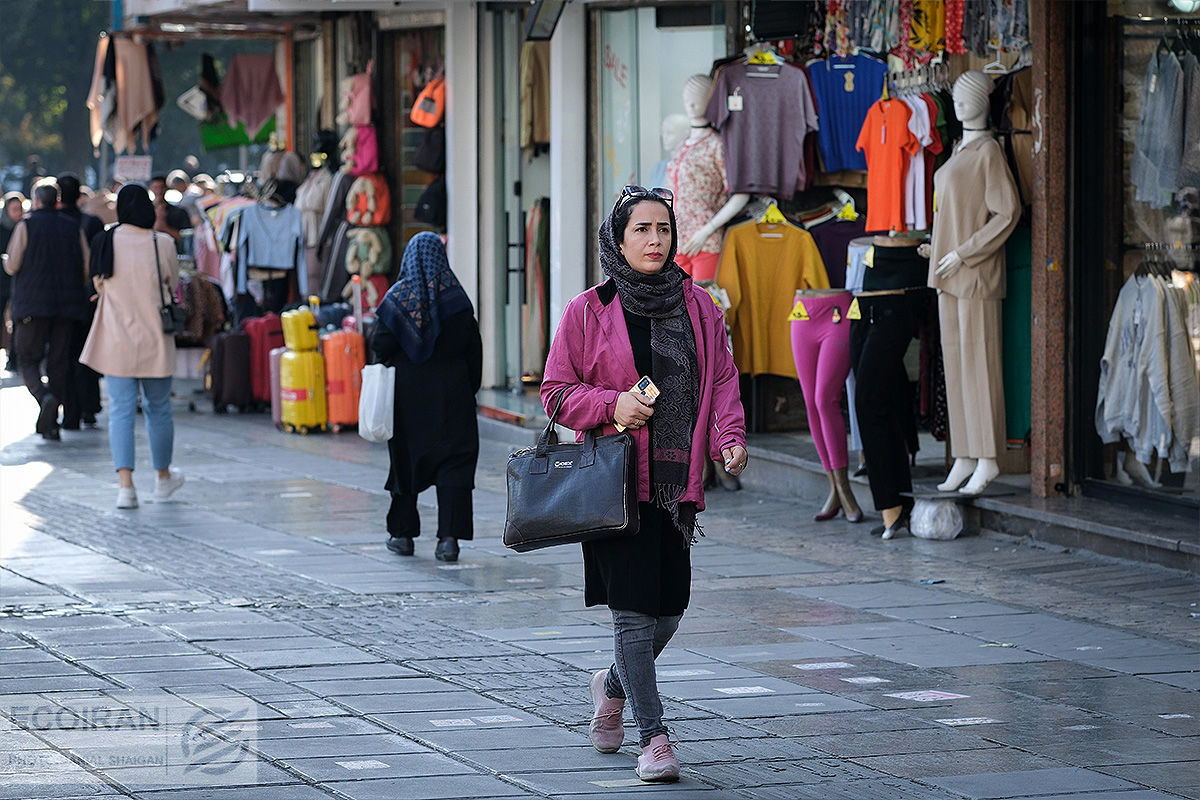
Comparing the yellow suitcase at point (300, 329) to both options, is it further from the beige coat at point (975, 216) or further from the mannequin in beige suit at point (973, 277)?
the beige coat at point (975, 216)

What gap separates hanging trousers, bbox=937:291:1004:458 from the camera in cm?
1034

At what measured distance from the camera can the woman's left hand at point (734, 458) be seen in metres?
5.72

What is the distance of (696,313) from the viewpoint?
5949mm

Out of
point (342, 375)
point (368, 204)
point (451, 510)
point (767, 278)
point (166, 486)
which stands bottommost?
point (166, 486)

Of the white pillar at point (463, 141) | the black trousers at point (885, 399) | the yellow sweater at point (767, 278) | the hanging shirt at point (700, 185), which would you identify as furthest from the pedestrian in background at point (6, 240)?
the black trousers at point (885, 399)

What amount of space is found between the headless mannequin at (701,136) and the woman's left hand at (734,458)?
256 inches

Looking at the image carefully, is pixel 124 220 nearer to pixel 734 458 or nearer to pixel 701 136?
pixel 701 136

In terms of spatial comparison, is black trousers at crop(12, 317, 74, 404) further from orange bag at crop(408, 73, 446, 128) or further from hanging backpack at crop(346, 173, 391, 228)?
orange bag at crop(408, 73, 446, 128)

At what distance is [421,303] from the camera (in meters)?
9.60

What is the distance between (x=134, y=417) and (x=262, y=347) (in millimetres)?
5299

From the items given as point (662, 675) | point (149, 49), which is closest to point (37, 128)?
point (149, 49)

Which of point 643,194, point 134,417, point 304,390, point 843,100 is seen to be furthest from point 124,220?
point 643,194

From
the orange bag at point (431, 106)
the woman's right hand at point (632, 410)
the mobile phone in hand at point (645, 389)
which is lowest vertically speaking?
the woman's right hand at point (632, 410)

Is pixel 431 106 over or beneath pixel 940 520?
over
